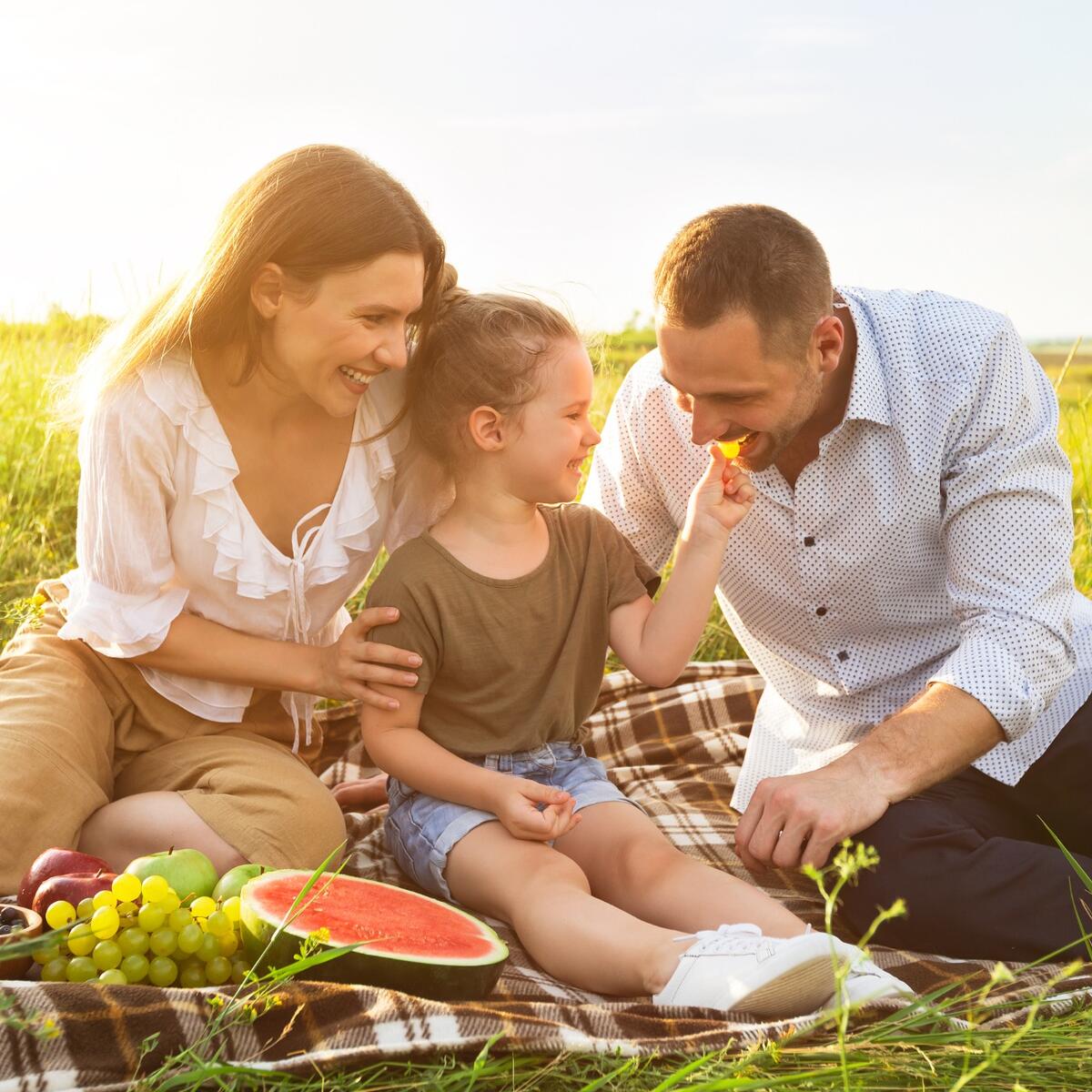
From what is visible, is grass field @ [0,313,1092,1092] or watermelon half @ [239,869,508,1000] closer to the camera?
grass field @ [0,313,1092,1092]

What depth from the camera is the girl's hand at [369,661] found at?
3029 millimetres

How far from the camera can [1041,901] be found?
9.53ft

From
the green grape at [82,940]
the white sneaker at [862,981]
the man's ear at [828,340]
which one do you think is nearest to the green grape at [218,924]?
the green grape at [82,940]

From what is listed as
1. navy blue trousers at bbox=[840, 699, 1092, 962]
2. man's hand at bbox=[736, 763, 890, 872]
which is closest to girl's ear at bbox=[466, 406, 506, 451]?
man's hand at bbox=[736, 763, 890, 872]

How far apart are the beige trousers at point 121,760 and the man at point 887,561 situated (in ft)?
3.53

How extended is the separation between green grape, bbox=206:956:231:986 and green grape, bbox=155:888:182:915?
126 mm

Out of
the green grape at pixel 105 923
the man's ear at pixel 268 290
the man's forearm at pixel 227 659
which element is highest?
the man's ear at pixel 268 290

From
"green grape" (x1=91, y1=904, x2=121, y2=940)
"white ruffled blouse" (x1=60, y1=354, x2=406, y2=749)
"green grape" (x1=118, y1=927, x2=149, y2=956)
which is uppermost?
"white ruffled blouse" (x1=60, y1=354, x2=406, y2=749)

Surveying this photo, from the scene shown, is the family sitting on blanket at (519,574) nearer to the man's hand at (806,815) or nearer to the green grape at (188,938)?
the man's hand at (806,815)

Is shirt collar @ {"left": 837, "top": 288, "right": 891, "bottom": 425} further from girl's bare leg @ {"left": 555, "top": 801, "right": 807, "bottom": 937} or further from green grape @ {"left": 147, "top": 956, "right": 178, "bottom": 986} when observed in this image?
green grape @ {"left": 147, "top": 956, "right": 178, "bottom": 986}

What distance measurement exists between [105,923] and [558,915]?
911 mm

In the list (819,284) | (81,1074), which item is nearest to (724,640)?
(819,284)

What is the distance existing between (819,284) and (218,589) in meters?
1.68

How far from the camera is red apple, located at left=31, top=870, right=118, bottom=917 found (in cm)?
250
